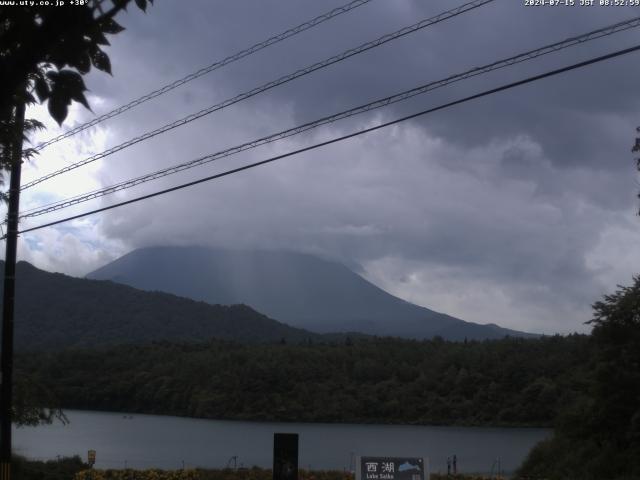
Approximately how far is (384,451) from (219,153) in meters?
38.0

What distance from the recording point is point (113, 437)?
61969 millimetres

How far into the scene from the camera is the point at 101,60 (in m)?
4.74

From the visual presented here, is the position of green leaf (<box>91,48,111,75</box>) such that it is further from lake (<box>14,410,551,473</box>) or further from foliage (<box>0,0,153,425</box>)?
lake (<box>14,410,551,473</box>)

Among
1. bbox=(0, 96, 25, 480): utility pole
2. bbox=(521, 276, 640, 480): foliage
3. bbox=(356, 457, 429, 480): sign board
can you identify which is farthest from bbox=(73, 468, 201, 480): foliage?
bbox=(521, 276, 640, 480): foliage

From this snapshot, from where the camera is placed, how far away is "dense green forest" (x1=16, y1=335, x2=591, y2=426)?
252 feet

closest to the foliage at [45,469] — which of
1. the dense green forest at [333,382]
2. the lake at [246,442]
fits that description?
the lake at [246,442]

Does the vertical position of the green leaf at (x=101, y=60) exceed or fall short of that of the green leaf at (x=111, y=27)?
it falls short

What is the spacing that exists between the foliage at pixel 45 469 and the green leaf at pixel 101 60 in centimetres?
1929

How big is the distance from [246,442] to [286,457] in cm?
4887

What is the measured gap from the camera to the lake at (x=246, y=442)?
45.2 meters

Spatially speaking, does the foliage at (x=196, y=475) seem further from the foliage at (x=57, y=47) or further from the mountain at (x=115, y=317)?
the mountain at (x=115, y=317)

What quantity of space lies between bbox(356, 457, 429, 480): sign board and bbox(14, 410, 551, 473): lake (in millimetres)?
23404

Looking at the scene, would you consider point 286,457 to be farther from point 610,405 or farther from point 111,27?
point 610,405

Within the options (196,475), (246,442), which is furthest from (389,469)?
(246,442)
